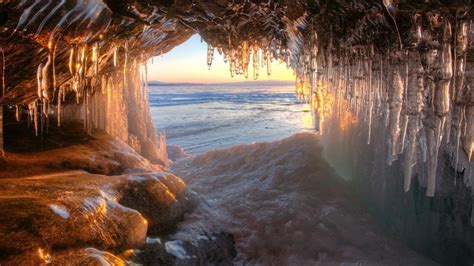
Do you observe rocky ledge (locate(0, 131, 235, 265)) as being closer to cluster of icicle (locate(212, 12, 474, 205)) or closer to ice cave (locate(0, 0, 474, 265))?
ice cave (locate(0, 0, 474, 265))

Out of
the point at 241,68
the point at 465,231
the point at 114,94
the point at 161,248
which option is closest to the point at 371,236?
the point at 465,231

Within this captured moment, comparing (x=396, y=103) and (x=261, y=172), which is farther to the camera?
(x=261, y=172)

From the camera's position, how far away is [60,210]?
→ 369 centimetres

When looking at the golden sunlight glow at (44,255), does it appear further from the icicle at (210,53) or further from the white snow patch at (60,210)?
the icicle at (210,53)

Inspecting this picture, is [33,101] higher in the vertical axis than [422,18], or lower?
lower

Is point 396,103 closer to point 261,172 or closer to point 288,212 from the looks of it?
point 288,212

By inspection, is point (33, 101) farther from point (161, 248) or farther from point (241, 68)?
point (241, 68)

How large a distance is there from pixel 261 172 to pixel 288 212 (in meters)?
2.46

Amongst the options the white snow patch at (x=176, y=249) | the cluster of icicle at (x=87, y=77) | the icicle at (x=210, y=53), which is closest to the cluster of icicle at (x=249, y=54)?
the icicle at (x=210, y=53)

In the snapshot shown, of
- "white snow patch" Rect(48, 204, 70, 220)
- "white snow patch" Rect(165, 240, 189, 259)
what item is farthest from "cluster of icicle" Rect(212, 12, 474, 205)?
"white snow patch" Rect(48, 204, 70, 220)

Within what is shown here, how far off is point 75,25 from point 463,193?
18.2 feet

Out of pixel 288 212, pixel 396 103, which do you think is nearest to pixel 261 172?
pixel 288 212

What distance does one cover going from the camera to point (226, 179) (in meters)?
9.24

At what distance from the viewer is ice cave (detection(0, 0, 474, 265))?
11.4ft
